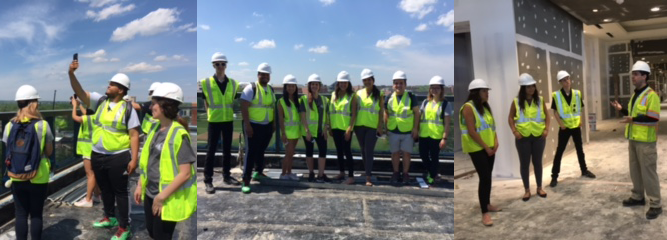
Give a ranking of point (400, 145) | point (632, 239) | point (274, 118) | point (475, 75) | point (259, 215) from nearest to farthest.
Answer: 1. point (475, 75)
2. point (632, 239)
3. point (259, 215)
4. point (274, 118)
5. point (400, 145)

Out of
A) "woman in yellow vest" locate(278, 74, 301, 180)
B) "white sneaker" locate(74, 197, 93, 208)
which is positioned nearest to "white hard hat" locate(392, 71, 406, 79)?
"woman in yellow vest" locate(278, 74, 301, 180)

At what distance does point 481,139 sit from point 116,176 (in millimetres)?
1808

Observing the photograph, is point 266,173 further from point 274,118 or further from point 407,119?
point 407,119

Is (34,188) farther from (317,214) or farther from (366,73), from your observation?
(366,73)

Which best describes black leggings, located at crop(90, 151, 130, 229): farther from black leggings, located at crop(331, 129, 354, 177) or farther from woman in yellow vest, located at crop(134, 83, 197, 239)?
black leggings, located at crop(331, 129, 354, 177)

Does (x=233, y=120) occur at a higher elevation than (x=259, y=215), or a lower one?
higher

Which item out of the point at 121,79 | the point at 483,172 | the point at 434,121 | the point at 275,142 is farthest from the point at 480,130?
the point at 121,79

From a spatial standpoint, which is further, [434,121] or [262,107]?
[434,121]

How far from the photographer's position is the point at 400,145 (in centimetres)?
198

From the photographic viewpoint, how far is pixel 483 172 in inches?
63.5

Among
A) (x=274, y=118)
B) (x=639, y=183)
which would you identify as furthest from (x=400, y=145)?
(x=639, y=183)

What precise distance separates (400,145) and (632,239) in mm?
1139

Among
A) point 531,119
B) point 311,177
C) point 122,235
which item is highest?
point 531,119

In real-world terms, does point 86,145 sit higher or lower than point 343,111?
lower
